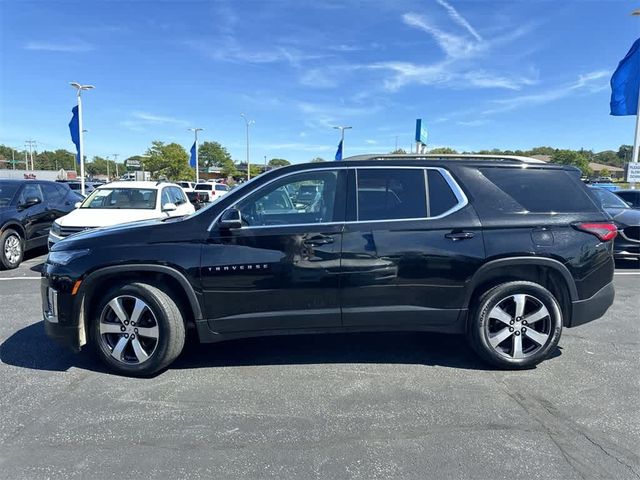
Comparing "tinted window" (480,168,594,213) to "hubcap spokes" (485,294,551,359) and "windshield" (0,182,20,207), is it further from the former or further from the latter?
"windshield" (0,182,20,207)

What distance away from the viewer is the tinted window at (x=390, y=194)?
3645 mm

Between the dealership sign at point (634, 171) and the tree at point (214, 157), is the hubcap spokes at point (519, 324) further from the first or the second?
the tree at point (214, 157)

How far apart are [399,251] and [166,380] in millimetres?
2241

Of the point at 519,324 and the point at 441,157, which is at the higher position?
the point at 441,157

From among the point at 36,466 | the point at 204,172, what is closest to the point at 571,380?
the point at 36,466

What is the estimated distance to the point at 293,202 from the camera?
3803 mm

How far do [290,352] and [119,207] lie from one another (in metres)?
5.97

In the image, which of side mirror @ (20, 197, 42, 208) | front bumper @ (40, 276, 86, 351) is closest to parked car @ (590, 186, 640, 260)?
front bumper @ (40, 276, 86, 351)

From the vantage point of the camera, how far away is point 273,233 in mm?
3496

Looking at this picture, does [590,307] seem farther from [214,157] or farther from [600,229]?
[214,157]

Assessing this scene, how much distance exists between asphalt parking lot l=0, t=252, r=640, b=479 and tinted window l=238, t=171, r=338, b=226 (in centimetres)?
133

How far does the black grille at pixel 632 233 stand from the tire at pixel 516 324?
6.11 meters

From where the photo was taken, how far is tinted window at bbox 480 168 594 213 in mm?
3729

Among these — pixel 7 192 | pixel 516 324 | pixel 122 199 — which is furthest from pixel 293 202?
pixel 7 192
